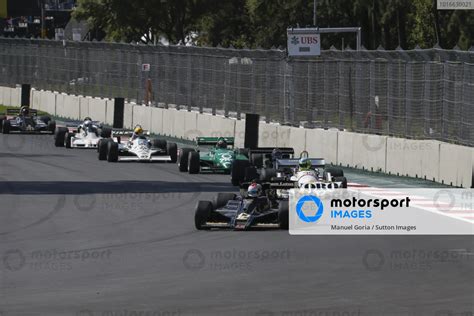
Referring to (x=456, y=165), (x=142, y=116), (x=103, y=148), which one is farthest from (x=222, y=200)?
(x=142, y=116)

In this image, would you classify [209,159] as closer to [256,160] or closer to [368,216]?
[256,160]

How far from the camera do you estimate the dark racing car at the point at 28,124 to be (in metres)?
42.6

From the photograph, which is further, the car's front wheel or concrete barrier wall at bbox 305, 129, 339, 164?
the car's front wheel

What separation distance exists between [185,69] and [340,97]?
12.2 metres

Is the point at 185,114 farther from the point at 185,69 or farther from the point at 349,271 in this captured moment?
the point at 349,271

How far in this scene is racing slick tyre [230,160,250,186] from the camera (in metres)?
26.9

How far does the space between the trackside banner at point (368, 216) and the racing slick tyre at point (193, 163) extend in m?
8.16

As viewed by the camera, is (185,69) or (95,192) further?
(185,69)

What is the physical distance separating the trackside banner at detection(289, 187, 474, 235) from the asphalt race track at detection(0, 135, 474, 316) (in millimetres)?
532

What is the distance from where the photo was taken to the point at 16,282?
14578 millimetres

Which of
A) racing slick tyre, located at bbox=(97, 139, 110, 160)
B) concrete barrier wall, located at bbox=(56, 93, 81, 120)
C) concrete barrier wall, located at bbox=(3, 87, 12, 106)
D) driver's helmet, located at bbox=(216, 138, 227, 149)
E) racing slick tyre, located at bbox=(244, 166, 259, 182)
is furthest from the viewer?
concrete barrier wall, located at bbox=(3, 87, 12, 106)

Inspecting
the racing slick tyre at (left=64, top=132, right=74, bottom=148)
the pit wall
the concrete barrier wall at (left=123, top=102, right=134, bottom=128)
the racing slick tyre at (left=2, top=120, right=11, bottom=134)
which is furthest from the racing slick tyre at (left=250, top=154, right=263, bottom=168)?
the concrete barrier wall at (left=123, top=102, right=134, bottom=128)

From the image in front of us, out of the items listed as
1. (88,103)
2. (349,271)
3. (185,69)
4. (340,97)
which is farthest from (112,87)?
(349,271)

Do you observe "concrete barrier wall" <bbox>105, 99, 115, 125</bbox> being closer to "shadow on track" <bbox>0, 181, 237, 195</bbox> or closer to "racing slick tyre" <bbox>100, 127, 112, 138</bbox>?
"racing slick tyre" <bbox>100, 127, 112, 138</bbox>
